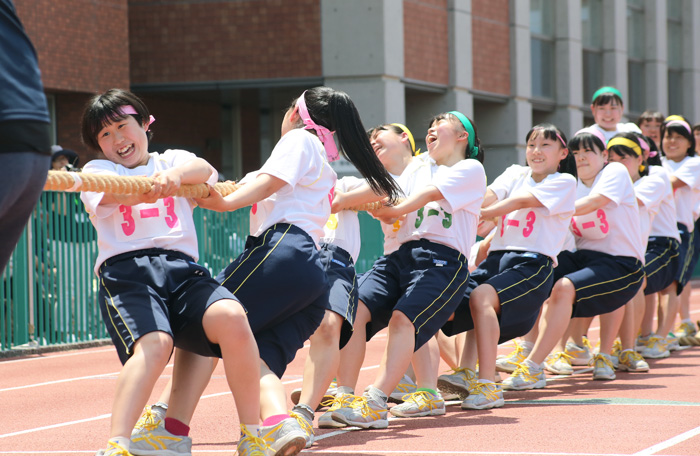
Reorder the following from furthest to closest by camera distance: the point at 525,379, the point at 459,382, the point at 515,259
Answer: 1. the point at 525,379
2. the point at 515,259
3. the point at 459,382

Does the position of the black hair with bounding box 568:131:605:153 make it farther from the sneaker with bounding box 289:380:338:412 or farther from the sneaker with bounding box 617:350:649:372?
the sneaker with bounding box 289:380:338:412

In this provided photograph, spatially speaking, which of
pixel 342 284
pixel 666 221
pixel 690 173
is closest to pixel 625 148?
pixel 666 221

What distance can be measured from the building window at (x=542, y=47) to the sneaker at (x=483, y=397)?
21.4m

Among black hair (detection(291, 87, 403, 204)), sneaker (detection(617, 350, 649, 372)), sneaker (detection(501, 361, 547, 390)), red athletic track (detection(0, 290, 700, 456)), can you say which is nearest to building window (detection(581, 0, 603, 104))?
red athletic track (detection(0, 290, 700, 456))

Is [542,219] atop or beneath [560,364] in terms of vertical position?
atop

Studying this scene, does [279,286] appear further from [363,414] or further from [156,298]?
[363,414]

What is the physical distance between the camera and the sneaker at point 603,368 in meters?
8.89

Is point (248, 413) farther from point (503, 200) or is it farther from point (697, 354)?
point (697, 354)

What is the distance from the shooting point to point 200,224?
15.1 m

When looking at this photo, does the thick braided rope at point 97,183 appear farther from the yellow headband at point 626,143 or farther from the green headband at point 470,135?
the yellow headband at point 626,143

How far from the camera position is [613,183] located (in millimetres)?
8922

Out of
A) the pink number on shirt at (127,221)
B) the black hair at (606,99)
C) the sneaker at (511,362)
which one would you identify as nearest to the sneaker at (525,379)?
the sneaker at (511,362)

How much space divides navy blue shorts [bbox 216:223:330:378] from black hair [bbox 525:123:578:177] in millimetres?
3070

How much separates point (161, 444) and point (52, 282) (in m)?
8.19
